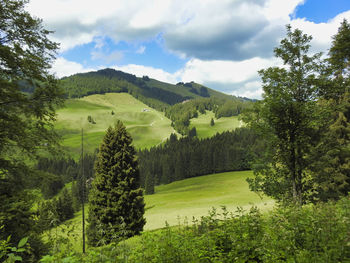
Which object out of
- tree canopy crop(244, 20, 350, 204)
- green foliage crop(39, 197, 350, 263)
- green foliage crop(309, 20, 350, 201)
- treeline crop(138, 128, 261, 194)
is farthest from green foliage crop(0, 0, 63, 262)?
treeline crop(138, 128, 261, 194)

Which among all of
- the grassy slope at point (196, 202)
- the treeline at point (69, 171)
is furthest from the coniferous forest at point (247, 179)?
the treeline at point (69, 171)

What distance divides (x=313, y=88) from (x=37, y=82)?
16.0 m

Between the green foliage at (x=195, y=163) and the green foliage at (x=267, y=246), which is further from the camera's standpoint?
the green foliage at (x=195, y=163)

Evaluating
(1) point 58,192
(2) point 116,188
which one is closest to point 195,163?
(1) point 58,192

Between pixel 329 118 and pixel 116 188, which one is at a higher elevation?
pixel 329 118

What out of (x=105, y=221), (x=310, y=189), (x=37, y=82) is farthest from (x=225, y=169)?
(x=37, y=82)

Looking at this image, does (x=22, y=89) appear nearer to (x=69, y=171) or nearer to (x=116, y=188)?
(x=116, y=188)

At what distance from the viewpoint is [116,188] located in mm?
27219

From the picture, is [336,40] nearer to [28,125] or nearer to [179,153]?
[28,125]

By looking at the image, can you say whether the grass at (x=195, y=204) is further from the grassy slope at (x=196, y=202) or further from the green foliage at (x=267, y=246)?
the green foliage at (x=267, y=246)

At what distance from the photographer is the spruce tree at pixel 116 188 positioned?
26453 mm

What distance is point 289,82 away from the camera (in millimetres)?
13625

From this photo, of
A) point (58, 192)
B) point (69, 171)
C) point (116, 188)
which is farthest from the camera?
point (69, 171)

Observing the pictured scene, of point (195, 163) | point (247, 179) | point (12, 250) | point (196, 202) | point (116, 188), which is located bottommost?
point (196, 202)
